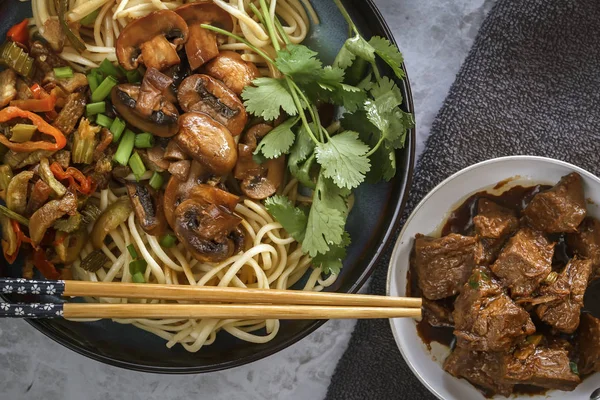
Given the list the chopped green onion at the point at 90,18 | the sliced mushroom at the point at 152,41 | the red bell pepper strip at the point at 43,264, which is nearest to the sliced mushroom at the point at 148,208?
the red bell pepper strip at the point at 43,264

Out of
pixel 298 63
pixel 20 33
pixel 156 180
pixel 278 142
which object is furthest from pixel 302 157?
pixel 20 33

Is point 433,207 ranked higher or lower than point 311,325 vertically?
higher

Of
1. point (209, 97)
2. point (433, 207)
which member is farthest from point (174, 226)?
point (433, 207)

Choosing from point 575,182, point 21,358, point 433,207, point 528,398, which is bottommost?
point 21,358

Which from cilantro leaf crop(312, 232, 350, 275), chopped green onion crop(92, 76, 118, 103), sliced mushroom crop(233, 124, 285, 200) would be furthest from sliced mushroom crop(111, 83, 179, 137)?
cilantro leaf crop(312, 232, 350, 275)

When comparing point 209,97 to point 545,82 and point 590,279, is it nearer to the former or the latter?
point 545,82

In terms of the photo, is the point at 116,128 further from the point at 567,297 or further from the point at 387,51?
the point at 567,297

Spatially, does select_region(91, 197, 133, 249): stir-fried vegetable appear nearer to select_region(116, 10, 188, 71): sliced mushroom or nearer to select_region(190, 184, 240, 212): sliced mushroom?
select_region(190, 184, 240, 212): sliced mushroom
